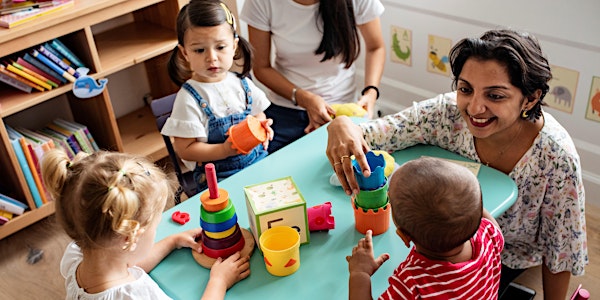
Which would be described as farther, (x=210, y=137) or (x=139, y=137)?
(x=139, y=137)

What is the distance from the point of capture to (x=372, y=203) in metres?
1.39

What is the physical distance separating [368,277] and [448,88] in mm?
1920

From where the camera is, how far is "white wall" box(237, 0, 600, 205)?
7.75ft

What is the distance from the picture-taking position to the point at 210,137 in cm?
201

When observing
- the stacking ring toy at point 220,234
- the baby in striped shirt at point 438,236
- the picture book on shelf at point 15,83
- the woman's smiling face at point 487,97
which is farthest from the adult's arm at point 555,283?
the picture book on shelf at point 15,83

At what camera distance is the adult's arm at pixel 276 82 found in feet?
7.42

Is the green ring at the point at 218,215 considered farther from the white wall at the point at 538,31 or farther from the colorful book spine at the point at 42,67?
the white wall at the point at 538,31

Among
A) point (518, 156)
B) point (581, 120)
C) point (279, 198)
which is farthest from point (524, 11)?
point (279, 198)

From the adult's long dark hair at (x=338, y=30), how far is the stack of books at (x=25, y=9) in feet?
3.54

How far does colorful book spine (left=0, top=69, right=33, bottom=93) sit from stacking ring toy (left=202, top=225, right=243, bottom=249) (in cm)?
153

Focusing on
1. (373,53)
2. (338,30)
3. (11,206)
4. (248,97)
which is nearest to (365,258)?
(248,97)

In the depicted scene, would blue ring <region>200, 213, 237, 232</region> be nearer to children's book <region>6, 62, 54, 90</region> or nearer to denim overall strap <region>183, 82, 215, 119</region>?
denim overall strap <region>183, 82, 215, 119</region>

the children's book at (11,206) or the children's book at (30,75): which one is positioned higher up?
the children's book at (30,75)

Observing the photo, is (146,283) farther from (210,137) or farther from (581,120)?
(581,120)
